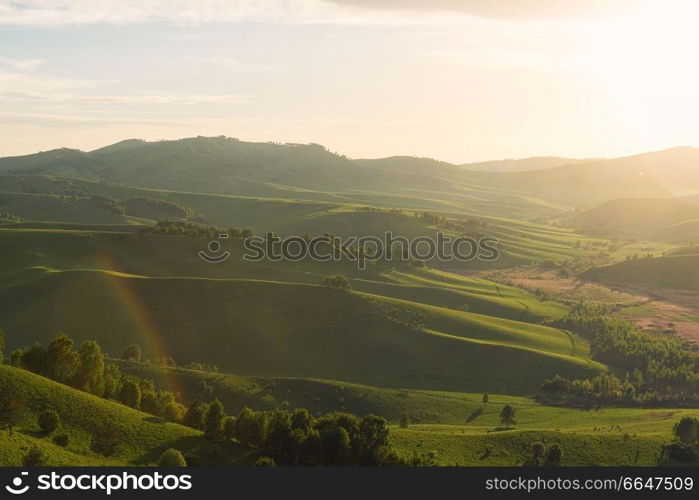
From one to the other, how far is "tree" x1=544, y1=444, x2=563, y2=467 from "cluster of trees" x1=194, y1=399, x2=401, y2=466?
89.0ft

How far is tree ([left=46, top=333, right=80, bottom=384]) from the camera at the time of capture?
86625mm

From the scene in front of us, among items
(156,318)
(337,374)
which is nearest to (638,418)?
(337,374)

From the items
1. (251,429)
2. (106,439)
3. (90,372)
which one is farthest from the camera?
(90,372)

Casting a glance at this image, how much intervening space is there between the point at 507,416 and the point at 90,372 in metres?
74.8

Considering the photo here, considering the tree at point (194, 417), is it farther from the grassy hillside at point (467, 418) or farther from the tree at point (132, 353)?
the tree at point (132, 353)

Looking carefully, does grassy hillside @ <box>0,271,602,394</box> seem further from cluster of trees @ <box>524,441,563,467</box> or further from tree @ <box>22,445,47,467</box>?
tree @ <box>22,445,47,467</box>

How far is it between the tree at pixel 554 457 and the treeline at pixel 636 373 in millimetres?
49574

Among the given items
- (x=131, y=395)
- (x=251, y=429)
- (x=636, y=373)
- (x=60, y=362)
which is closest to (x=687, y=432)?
(x=636, y=373)

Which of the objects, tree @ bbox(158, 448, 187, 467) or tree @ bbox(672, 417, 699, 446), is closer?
tree @ bbox(158, 448, 187, 467)

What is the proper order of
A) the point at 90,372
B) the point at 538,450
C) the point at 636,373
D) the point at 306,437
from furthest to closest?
the point at 636,373
the point at 538,450
the point at 90,372
the point at 306,437

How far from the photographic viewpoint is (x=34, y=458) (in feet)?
181

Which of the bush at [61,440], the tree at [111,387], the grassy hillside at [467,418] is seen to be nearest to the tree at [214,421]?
the bush at [61,440]
